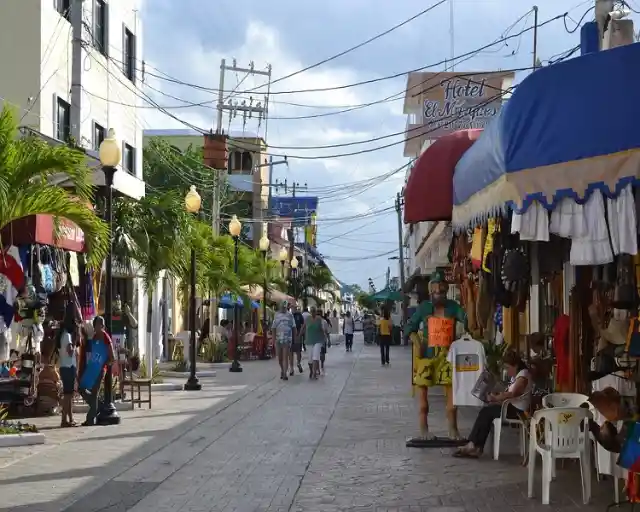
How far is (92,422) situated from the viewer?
15.5m

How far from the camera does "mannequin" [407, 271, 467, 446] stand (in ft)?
40.9

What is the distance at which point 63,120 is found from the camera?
76.5ft

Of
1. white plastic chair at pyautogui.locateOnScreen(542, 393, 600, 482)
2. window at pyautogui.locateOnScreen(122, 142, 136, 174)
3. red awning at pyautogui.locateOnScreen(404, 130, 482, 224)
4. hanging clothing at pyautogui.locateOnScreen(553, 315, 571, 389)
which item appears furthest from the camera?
window at pyautogui.locateOnScreen(122, 142, 136, 174)

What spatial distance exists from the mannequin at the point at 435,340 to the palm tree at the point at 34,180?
4.81 metres

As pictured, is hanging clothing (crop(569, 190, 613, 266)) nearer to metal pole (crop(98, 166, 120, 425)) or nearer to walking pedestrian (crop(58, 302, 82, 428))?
walking pedestrian (crop(58, 302, 82, 428))

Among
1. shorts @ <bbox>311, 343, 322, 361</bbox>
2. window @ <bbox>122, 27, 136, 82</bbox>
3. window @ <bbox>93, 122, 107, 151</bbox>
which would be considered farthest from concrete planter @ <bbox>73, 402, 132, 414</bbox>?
window @ <bbox>122, 27, 136, 82</bbox>

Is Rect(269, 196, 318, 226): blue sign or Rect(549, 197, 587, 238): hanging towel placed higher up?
Rect(269, 196, 318, 226): blue sign

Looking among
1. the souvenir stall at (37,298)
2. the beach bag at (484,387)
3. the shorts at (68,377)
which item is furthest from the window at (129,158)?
the beach bag at (484,387)

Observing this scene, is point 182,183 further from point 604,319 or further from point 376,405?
point 604,319

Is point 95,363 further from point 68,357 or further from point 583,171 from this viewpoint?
point 583,171

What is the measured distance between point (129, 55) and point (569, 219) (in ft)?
77.0

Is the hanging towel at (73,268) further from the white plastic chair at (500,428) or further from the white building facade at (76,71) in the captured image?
the white plastic chair at (500,428)

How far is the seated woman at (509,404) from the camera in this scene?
1103 cm

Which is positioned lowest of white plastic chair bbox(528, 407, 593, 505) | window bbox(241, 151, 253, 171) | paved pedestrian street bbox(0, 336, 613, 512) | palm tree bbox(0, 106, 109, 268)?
paved pedestrian street bbox(0, 336, 613, 512)
